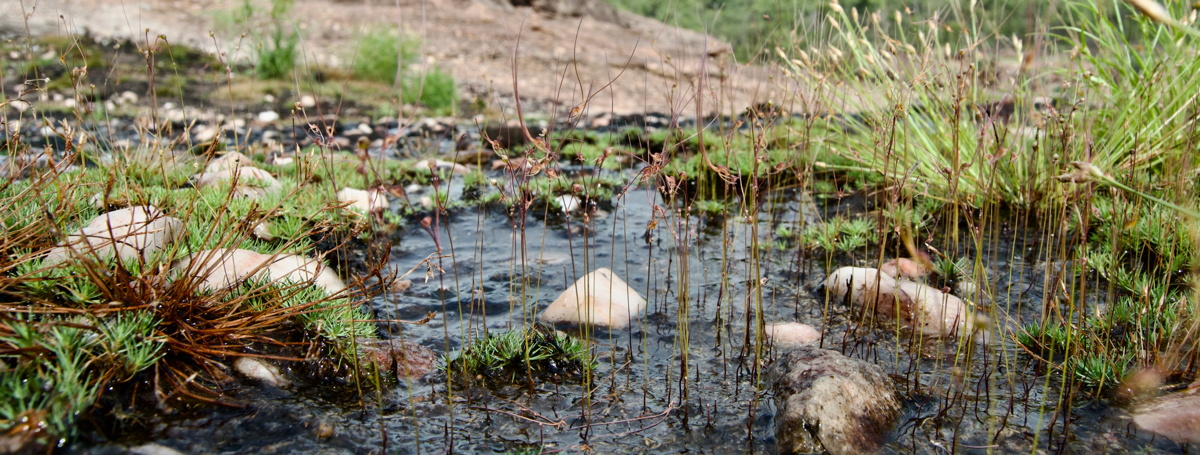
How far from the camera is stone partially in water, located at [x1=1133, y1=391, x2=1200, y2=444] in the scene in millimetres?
2025

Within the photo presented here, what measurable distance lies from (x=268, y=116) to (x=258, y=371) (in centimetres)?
591

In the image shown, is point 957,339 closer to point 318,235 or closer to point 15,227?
point 318,235

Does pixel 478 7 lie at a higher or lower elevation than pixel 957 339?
higher

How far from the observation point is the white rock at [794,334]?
9.18 ft

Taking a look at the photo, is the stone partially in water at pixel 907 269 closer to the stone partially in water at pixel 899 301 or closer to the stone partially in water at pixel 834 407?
the stone partially in water at pixel 899 301

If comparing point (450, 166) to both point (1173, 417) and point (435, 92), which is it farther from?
point (1173, 417)

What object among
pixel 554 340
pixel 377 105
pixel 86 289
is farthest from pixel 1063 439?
pixel 377 105

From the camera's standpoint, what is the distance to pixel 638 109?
9.76 m

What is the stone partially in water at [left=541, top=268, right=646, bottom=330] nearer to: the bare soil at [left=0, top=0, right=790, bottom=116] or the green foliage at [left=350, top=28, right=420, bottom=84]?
the bare soil at [left=0, top=0, right=790, bottom=116]

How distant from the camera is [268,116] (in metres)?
7.51

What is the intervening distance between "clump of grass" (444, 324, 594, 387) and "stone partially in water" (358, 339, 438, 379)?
10 centimetres

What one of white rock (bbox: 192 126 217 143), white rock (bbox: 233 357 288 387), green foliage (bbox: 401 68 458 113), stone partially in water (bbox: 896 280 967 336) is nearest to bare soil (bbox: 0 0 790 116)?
green foliage (bbox: 401 68 458 113)

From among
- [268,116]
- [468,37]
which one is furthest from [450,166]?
[468,37]

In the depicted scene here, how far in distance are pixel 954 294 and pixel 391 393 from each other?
2.34 m
